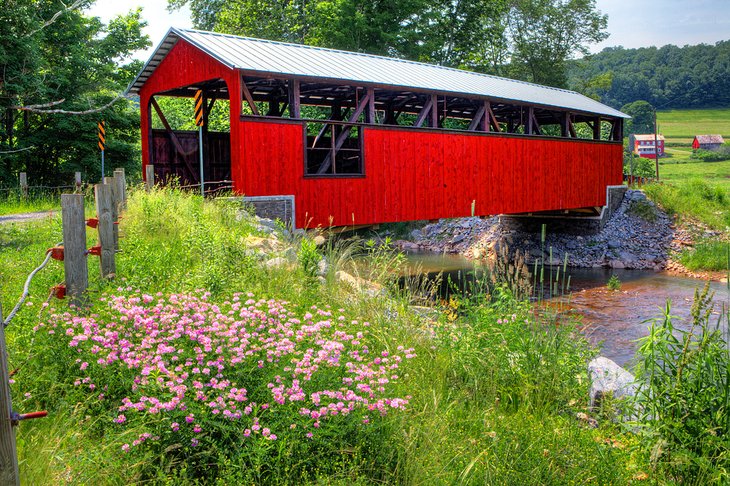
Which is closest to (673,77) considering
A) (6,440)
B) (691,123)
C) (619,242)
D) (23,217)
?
(691,123)

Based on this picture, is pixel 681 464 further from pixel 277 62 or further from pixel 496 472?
pixel 277 62

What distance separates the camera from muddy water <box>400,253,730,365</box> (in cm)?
979

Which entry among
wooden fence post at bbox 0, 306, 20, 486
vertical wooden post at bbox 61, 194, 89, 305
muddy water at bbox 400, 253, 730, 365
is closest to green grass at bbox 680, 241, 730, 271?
muddy water at bbox 400, 253, 730, 365

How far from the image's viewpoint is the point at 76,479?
8.09 feet

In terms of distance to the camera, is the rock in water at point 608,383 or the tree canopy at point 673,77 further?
the tree canopy at point 673,77

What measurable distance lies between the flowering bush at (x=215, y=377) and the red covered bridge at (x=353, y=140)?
23.2 ft

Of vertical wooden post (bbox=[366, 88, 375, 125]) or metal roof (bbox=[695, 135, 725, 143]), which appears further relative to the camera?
metal roof (bbox=[695, 135, 725, 143])

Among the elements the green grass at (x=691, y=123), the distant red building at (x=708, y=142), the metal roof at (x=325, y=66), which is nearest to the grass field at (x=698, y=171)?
the distant red building at (x=708, y=142)

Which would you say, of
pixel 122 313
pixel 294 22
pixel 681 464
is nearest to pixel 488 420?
pixel 681 464

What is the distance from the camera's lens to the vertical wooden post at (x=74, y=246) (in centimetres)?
389

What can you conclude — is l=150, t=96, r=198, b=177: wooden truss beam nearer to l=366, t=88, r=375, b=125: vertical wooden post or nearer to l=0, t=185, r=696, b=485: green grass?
l=366, t=88, r=375, b=125: vertical wooden post

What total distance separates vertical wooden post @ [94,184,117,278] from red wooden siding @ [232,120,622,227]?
17.3 feet

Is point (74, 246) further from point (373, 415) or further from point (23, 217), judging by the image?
point (23, 217)

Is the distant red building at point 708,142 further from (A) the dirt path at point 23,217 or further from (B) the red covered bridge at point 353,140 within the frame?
(A) the dirt path at point 23,217
